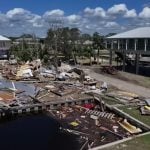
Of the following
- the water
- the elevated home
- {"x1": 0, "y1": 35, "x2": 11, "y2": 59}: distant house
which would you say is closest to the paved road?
the elevated home

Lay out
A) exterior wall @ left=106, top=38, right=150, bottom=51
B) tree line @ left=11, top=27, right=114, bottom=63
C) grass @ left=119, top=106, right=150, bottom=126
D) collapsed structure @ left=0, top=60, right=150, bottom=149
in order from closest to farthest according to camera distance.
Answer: collapsed structure @ left=0, top=60, right=150, bottom=149
grass @ left=119, top=106, right=150, bottom=126
exterior wall @ left=106, top=38, right=150, bottom=51
tree line @ left=11, top=27, right=114, bottom=63

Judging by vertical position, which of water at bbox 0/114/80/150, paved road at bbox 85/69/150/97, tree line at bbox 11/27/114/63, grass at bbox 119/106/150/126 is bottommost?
water at bbox 0/114/80/150

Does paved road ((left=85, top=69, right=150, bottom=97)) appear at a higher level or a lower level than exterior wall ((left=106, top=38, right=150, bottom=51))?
lower

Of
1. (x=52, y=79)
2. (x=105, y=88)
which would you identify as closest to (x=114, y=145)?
(x=105, y=88)

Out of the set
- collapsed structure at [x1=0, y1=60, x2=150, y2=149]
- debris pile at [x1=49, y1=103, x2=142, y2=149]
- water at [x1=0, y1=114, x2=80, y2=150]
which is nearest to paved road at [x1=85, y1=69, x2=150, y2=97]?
collapsed structure at [x1=0, y1=60, x2=150, y2=149]

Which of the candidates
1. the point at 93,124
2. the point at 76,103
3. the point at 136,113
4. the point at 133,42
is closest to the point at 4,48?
the point at 133,42

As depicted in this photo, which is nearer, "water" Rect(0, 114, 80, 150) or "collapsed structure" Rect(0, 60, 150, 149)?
"water" Rect(0, 114, 80, 150)

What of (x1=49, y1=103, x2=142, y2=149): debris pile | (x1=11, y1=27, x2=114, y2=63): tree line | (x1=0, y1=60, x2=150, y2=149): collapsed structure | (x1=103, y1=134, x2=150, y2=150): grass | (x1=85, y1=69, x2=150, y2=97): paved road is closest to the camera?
(x1=103, y1=134, x2=150, y2=150): grass

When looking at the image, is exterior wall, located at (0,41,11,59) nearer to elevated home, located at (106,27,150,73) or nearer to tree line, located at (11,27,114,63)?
tree line, located at (11,27,114,63)
